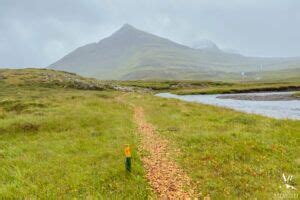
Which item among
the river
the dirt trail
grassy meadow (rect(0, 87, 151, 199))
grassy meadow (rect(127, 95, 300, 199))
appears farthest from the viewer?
the river

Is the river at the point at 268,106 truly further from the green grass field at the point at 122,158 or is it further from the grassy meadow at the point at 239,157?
the green grass field at the point at 122,158

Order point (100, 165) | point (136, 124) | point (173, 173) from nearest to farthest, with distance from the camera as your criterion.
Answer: point (173, 173) < point (100, 165) < point (136, 124)

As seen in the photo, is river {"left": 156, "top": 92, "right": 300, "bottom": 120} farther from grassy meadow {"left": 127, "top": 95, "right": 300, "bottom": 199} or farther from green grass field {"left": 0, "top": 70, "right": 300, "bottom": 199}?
green grass field {"left": 0, "top": 70, "right": 300, "bottom": 199}

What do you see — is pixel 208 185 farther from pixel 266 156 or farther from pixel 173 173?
pixel 266 156

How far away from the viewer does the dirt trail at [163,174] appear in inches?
495

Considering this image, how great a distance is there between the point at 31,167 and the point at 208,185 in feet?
31.8

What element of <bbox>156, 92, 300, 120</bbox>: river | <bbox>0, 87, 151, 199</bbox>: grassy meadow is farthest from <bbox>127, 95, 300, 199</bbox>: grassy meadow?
<bbox>156, 92, 300, 120</bbox>: river

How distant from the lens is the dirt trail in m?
12.6

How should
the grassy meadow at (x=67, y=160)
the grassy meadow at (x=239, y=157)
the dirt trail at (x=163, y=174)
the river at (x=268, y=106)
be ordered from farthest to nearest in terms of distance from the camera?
the river at (x=268, y=106) → the grassy meadow at (x=67, y=160) → the grassy meadow at (x=239, y=157) → the dirt trail at (x=163, y=174)

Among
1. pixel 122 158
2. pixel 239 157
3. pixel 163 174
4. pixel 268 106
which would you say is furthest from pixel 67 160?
pixel 268 106

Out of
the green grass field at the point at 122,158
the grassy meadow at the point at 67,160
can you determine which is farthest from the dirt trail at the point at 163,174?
the grassy meadow at the point at 67,160

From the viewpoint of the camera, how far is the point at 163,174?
1461cm

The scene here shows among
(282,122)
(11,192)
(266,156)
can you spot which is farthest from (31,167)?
(282,122)

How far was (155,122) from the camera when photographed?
1201 inches
